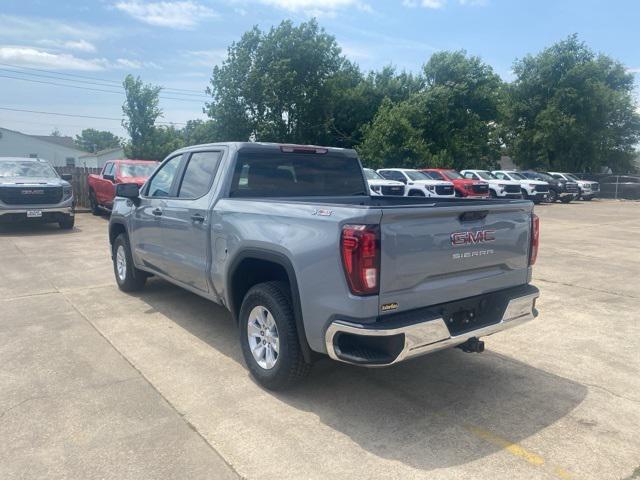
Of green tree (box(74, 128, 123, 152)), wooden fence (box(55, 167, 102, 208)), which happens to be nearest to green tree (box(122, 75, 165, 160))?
wooden fence (box(55, 167, 102, 208))

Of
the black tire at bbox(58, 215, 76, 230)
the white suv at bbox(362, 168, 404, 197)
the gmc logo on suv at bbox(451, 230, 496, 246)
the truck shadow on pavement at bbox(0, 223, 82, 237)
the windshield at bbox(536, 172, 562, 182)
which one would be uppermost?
the windshield at bbox(536, 172, 562, 182)

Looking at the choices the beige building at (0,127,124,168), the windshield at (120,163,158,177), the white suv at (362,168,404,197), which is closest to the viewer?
the windshield at (120,163,158,177)

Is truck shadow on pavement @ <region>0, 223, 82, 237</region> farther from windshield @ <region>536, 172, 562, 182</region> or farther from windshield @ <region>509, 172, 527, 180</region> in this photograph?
windshield @ <region>536, 172, 562, 182</region>

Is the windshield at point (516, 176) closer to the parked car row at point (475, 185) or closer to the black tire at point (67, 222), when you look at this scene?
the parked car row at point (475, 185)

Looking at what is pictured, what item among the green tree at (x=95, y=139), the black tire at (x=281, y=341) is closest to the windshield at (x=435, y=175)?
the black tire at (x=281, y=341)

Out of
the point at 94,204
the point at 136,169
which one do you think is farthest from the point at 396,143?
the point at 136,169

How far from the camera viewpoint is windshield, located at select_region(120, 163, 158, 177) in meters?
15.4

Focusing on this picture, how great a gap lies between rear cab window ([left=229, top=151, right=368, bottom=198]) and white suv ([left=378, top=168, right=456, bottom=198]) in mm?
15449

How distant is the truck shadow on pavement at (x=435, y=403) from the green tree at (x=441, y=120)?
31083 mm

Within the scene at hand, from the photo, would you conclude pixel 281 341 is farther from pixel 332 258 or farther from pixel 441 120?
pixel 441 120

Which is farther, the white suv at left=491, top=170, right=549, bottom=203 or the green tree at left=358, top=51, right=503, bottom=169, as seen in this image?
the green tree at left=358, top=51, right=503, bottom=169

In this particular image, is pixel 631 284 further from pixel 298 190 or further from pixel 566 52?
pixel 566 52

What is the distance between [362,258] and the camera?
3.25 m

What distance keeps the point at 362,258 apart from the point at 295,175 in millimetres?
2084
